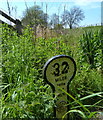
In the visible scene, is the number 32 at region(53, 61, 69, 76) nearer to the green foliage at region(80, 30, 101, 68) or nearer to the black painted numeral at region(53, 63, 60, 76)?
the black painted numeral at region(53, 63, 60, 76)

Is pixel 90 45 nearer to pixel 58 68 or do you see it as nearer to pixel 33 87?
pixel 33 87

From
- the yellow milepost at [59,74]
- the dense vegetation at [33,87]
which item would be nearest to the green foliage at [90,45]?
the dense vegetation at [33,87]

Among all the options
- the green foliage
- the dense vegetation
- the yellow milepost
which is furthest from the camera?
the green foliage

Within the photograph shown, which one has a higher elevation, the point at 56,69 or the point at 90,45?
the point at 90,45

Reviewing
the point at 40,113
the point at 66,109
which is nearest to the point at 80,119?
the point at 66,109

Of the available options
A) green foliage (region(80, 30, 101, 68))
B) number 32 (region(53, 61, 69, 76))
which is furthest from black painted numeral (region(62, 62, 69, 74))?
green foliage (region(80, 30, 101, 68))

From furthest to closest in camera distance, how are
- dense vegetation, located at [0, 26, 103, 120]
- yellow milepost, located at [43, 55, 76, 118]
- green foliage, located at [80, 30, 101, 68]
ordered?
green foliage, located at [80, 30, 101, 68] → dense vegetation, located at [0, 26, 103, 120] → yellow milepost, located at [43, 55, 76, 118]

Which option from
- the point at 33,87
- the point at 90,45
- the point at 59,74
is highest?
the point at 90,45

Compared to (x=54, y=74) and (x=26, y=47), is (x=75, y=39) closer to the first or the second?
(x=26, y=47)

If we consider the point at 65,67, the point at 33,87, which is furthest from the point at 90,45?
the point at 65,67

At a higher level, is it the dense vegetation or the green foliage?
the green foliage

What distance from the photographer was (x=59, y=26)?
12.8 feet

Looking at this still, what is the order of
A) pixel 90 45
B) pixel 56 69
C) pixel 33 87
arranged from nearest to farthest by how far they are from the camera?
pixel 56 69 < pixel 33 87 < pixel 90 45

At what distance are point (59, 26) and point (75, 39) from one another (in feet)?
3.05
